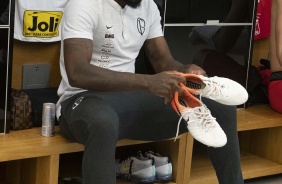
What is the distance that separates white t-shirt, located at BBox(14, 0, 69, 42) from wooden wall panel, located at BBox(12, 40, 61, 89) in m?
0.07

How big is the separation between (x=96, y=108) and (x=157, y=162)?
666 millimetres

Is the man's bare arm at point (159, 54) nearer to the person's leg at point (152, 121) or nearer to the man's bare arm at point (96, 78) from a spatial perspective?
the person's leg at point (152, 121)

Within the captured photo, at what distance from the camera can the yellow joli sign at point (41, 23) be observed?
9.57ft

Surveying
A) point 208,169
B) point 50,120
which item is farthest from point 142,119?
point 208,169

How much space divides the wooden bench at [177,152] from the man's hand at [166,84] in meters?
0.43

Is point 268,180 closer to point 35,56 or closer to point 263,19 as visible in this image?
point 263,19

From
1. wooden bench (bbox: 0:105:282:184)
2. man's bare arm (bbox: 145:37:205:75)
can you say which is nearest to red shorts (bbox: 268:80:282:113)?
wooden bench (bbox: 0:105:282:184)

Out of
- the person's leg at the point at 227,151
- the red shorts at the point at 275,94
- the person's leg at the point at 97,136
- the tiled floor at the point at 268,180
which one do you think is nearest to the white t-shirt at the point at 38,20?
the person's leg at the point at 97,136

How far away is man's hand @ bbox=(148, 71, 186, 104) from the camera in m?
2.44

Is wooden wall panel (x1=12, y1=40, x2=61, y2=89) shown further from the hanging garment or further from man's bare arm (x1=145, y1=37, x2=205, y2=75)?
the hanging garment

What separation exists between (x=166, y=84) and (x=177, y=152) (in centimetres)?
71

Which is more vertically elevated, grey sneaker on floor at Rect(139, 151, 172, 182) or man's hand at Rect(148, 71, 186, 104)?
man's hand at Rect(148, 71, 186, 104)

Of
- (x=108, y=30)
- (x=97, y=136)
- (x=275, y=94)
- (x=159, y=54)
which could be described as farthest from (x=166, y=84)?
(x=275, y=94)

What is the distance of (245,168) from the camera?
3441mm
